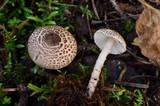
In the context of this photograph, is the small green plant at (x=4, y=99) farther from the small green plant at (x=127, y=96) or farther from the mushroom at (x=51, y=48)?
the small green plant at (x=127, y=96)

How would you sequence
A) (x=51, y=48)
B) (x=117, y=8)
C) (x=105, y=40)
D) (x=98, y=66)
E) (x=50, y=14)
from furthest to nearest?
(x=117, y=8)
(x=50, y=14)
(x=105, y=40)
(x=98, y=66)
(x=51, y=48)

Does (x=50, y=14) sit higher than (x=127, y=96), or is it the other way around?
(x=50, y=14)

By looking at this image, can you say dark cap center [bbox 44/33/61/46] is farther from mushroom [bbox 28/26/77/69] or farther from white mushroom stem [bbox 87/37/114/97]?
white mushroom stem [bbox 87/37/114/97]

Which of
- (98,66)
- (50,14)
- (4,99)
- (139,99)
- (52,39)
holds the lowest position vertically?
(139,99)

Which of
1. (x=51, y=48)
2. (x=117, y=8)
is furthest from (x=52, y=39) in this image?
(x=117, y=8)

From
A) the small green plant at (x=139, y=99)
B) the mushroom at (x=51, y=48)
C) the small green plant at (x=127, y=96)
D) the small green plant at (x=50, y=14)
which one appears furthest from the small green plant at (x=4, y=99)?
the small green plant at (x=139, y=99)

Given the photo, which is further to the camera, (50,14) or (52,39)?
(50,14)

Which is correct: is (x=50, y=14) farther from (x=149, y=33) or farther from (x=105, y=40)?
(x=149, y=33)

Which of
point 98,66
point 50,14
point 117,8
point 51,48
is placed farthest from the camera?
point 117,8
